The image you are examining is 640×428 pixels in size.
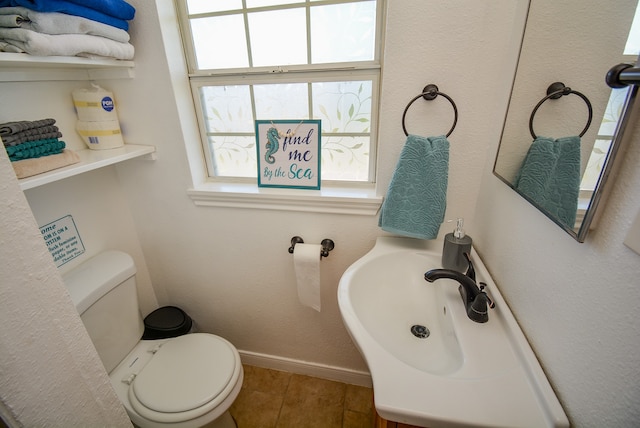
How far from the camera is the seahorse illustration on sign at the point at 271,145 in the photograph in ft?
3.92

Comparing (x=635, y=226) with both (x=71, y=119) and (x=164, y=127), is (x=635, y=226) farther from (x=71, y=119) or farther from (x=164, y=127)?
(x=71, y=119)

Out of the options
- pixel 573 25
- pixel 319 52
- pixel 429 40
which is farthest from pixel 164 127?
pixel 573 25

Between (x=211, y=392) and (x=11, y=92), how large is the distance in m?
1.24

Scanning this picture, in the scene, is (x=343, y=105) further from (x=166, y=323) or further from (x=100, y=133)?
(x=166, y=323)

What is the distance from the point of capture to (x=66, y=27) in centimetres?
84

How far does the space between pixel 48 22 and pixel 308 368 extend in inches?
68.9

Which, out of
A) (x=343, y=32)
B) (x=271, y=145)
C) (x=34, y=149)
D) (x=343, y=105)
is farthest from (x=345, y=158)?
(x=34, y=149)

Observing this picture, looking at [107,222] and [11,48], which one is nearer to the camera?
[11,48]

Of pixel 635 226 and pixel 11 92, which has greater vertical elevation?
pixel 11 92

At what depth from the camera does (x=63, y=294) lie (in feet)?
1.85

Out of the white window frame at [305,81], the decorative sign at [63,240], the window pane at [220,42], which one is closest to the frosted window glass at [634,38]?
the white window frame at [305,81]

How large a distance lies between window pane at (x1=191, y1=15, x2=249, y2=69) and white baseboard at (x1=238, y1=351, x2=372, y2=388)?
151 centimetres

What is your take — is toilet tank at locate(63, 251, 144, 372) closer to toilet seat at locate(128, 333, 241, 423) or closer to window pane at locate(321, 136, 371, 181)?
toilet seat at locate(128, 333, 241, 423)

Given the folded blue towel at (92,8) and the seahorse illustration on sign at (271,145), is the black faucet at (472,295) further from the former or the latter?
the folded blue towel at (92,8)
